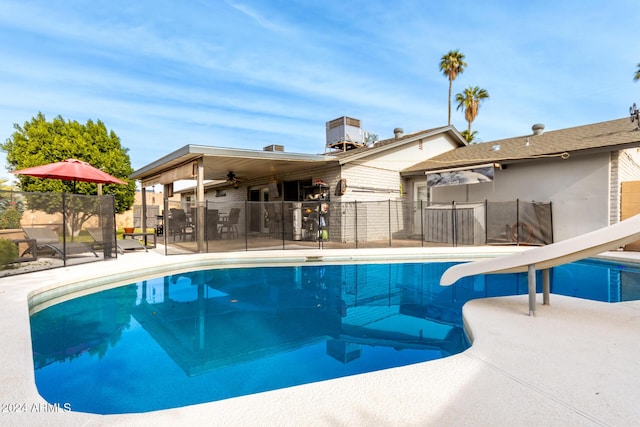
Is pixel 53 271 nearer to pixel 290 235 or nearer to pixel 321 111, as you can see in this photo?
pixel 290 235

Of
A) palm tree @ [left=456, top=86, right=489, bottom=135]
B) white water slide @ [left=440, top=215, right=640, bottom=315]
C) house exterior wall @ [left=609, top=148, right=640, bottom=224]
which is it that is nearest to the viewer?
white water slide @ [left=440, top=215, right=640, bottom=315]

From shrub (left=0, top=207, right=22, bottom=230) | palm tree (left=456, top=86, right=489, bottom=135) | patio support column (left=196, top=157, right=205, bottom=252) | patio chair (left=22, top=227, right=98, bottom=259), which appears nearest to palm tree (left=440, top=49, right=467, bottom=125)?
palm tree (left=456, top=86, right=489, bottom=135)

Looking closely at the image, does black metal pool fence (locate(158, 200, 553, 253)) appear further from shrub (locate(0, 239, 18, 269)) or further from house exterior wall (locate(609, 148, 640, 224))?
shrub (locate(0, 239, 18, 269))

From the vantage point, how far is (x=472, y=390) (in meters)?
2.22

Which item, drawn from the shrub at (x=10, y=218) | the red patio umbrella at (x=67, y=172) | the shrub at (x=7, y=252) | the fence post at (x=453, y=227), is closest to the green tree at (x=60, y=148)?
the red patio umbrella at (x=67, y=172)

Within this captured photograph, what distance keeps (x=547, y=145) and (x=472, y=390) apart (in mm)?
11921

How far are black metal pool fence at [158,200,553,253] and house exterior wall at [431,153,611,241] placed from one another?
425 mm

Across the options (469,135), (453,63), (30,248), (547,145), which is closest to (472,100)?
(469,135)

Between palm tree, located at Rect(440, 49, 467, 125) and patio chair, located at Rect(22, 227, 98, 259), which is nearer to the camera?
patio chair, located at Rect(22, 227, 98, 259)

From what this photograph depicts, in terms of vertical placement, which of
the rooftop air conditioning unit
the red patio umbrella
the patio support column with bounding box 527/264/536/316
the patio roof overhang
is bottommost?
the patio support column with bounding box 527/264/536/316

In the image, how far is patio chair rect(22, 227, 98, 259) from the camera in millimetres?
7078

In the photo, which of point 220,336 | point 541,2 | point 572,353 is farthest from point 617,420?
point 541,2

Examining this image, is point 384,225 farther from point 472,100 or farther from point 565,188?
point 472,100

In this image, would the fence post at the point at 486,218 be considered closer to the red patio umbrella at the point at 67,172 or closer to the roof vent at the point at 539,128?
the roof vent at the point at 539,128
